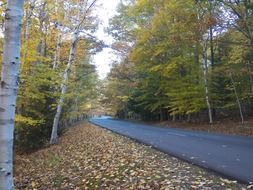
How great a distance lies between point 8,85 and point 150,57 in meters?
26.5

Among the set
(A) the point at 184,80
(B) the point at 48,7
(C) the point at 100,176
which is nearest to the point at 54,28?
(B) the point at 48,7

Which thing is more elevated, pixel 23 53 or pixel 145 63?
pixel 145 63

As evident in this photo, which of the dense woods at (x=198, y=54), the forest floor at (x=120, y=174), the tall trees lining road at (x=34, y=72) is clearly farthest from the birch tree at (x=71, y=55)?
the dense woods at (x=198, y=54)

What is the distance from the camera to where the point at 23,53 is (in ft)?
44.0

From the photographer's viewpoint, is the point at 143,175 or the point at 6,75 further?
the point at 143,175

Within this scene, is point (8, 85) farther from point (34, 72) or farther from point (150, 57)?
point (150, 57)

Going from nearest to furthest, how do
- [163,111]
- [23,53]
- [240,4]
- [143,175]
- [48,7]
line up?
1. [143,175]
2. [23,53]
3. [48,7]
4. [240,4]
5. [163,111]

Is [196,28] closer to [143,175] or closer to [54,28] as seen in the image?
[54,28]

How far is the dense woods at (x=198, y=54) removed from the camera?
21.3 m

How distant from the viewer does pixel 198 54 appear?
2672cm

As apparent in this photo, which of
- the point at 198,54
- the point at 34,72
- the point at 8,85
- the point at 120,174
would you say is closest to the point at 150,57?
the point at 198,54

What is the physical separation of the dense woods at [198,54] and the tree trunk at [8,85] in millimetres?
17101

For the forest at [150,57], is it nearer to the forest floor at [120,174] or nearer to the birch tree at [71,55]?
the birch tree at [71,55]

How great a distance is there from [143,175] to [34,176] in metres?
4.04
